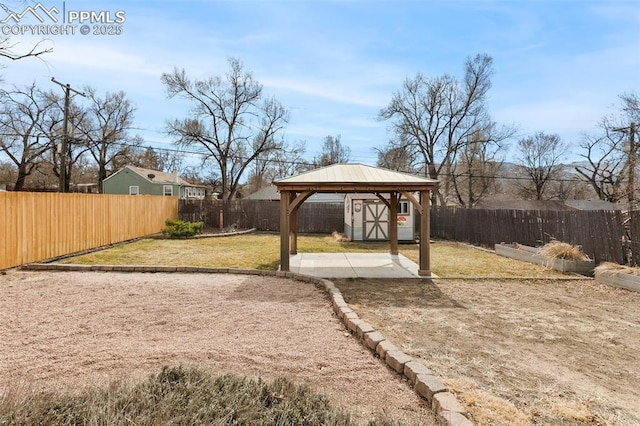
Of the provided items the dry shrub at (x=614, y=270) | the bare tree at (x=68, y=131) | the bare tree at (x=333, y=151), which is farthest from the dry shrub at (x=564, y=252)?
the bare tree at (x=333, y=151)

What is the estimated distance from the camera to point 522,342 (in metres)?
3.89

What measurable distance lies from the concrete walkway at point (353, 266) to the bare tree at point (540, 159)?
1247 inches

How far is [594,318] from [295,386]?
4.53 m

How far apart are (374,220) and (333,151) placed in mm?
26936

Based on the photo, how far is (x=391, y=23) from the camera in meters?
7.97

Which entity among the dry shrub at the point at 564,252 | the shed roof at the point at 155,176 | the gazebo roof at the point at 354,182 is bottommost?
the dry shrub at the point at 564,252

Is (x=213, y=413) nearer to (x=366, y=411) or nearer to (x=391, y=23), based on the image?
(x=366, y=411)

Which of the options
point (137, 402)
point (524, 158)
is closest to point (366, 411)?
point (137, 402)

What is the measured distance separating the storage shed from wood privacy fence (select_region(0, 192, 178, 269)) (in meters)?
8.76

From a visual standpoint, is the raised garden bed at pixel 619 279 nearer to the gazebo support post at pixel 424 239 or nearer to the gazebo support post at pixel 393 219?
the gazebo support post at pixel 424 239

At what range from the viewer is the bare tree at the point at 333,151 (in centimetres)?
4097

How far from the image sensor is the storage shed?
1546 cm
